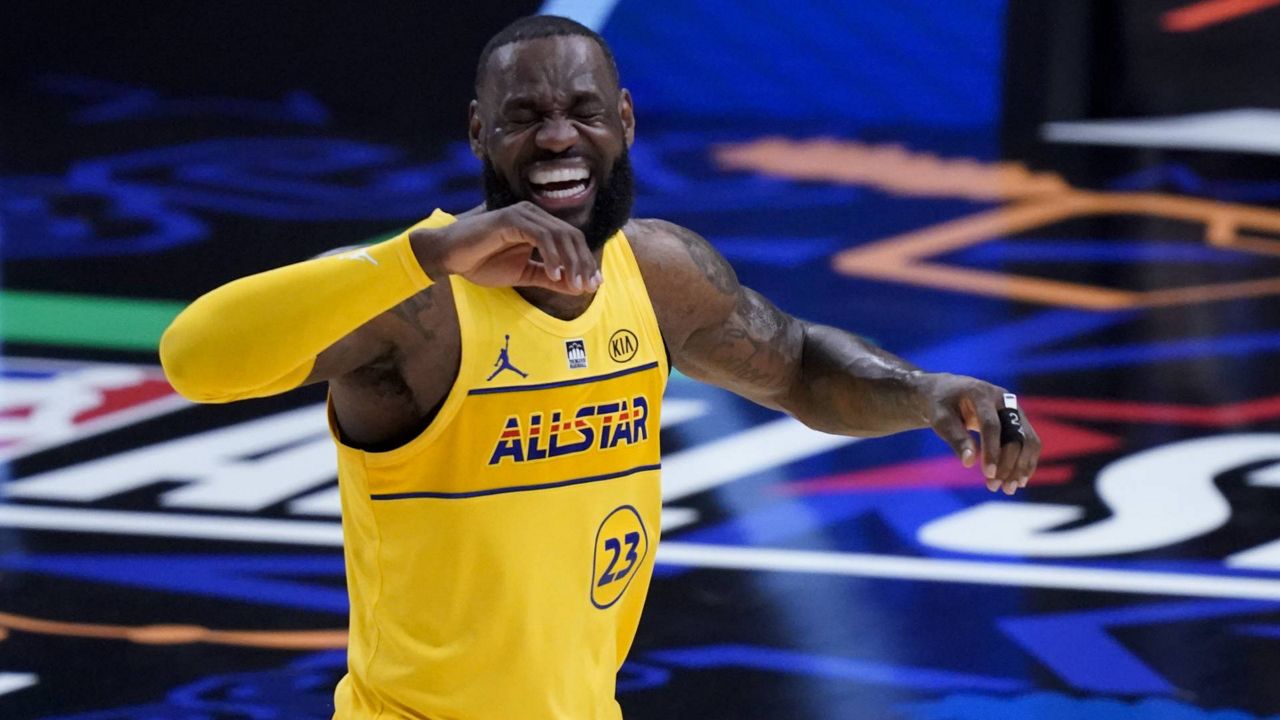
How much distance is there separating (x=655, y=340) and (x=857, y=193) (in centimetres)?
747

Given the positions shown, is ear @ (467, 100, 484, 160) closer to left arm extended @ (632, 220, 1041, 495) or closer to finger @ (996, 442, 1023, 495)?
left arm extended @ (632, 220, 1041, 495)

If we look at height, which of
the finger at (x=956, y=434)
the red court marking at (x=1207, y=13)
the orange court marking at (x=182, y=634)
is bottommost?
the orange court marking at (x=182, y=634)

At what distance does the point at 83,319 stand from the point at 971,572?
165 inches

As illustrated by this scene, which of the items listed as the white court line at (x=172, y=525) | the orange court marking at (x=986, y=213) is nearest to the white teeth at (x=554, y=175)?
the white court line at (x=172, y=525)

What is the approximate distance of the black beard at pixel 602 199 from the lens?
9.82ft

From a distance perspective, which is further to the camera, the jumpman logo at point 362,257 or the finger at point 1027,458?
the finger at point 1027,458

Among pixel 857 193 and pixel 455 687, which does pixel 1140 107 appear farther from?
pixel 455 687

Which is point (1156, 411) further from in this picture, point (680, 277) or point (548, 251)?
point (548, 251)

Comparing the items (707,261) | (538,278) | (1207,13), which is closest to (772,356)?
(707,261)

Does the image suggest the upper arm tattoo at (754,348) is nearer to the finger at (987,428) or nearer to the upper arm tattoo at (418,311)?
the finger at (987,428)

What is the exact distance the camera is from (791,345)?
3564 millimetres

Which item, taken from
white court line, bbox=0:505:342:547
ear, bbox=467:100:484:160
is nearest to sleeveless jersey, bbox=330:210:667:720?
ear, bbox=467:100:484:160

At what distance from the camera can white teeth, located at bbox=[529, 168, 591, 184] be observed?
295 cm

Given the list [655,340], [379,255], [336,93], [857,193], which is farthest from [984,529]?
[336,93]
